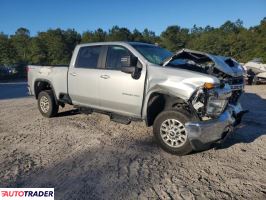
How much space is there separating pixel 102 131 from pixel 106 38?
5356 cm

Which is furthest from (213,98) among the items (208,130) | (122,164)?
(122,164)

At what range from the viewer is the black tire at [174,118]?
5070mm

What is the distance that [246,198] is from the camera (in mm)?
3752

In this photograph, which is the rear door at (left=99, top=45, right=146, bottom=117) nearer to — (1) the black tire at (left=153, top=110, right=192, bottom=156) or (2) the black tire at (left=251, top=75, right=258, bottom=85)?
(1) the black tire at (left=153, top=110, right=192, bottom=156)

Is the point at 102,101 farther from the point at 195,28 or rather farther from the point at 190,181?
the point at 195,28

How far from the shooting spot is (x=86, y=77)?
6.76 meters

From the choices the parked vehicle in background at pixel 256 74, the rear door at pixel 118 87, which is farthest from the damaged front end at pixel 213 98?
the parked vehicle in background at pixel 256 74

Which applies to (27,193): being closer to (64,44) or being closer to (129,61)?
(129,61)

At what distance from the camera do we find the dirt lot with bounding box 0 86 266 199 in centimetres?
396

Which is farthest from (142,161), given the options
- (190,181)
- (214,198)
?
(214,198)

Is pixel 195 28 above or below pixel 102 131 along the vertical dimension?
above

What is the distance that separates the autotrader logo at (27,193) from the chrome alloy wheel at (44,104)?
4.43 metres

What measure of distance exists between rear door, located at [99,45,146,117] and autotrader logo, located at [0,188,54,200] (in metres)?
2.55

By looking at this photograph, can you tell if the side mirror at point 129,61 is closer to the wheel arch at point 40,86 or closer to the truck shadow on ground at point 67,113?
the wheel arch at point 40,86
